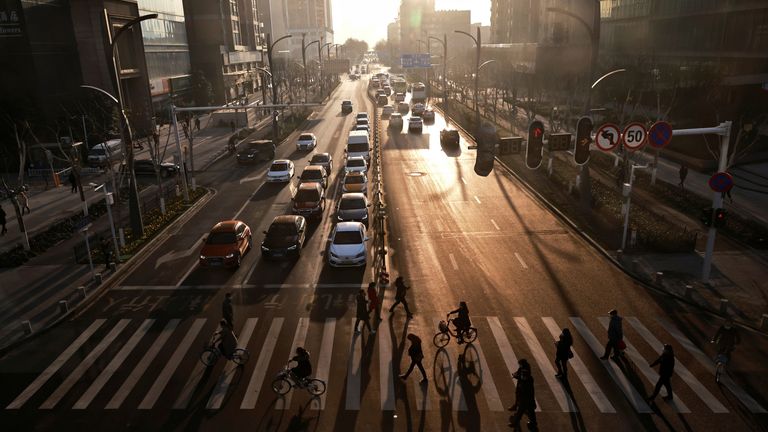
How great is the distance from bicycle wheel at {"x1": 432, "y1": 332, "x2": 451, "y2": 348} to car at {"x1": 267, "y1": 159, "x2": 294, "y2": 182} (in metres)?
23.4

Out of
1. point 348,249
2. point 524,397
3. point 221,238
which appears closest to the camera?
point 524,397

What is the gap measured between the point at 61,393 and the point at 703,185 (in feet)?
119

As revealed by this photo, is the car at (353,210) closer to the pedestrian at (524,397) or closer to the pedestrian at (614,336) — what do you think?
the pedestrian at (614,336)

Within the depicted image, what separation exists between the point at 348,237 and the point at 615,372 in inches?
463

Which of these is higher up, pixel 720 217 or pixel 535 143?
pixel 535 143

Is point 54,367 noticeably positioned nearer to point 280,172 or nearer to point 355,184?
point 355,184

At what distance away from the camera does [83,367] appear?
51.8 feet

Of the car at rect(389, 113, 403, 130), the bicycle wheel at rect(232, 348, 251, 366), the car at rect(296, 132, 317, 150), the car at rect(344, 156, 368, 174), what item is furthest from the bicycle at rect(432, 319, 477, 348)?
the car at rect(389, 113, 403, 130)

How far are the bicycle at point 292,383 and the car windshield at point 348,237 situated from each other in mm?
8941

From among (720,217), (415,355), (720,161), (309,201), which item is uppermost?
(720,161)

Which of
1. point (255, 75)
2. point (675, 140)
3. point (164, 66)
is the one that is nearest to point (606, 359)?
point (675, 140)

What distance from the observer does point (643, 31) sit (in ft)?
231

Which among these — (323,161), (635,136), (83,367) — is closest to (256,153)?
(323,161)

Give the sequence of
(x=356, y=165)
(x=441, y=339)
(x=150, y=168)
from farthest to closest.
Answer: (x=150, y=168), (x=356, y=165), (x=441, y=339)
